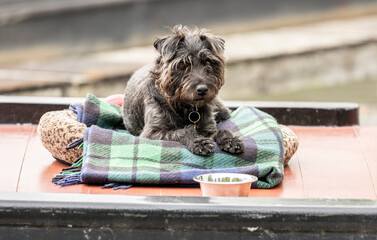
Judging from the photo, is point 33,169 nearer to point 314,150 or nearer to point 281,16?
point 314,150

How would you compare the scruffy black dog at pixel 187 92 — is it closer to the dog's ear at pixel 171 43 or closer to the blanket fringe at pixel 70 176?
the dog's ear at pixel 171 43

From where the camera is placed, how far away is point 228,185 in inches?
140

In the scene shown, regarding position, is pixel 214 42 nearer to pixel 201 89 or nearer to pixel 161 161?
pixel 201 89

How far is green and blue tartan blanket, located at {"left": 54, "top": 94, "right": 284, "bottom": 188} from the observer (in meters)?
3.88

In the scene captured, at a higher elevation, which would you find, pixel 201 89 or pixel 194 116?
pixel 201 89

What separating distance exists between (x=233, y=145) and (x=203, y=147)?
0.17 m

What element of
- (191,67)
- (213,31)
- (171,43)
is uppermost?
(171,43)

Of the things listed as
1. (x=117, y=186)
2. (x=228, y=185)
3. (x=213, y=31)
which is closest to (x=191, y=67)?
(x=117, y=186)

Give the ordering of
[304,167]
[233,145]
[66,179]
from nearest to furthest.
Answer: [66,179]
[233,145]
[304,167]

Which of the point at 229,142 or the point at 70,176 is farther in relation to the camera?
the point at 229,142

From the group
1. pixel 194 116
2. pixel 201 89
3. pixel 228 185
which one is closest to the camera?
pixel 228 185

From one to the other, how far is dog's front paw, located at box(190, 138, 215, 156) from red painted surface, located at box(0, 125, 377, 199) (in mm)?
251

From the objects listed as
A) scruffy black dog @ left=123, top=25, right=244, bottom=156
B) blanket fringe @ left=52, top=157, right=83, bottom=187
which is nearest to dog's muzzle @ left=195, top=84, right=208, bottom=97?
scruffy black dog @ left=123, top=25, right=244, bottom=156

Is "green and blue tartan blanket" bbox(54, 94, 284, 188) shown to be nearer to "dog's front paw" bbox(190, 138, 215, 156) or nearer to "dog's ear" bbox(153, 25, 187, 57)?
"dog's front paw" bbox(190, 138, 215, 156)
